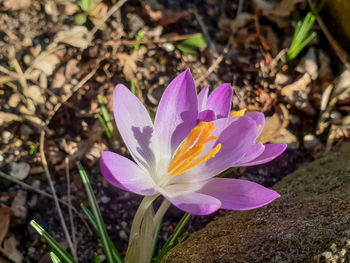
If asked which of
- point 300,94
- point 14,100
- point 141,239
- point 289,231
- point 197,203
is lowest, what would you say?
point 300,94

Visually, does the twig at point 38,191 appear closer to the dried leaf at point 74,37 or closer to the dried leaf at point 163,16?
the dried leaf at point 74,37

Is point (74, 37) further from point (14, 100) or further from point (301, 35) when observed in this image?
point (301, 35)

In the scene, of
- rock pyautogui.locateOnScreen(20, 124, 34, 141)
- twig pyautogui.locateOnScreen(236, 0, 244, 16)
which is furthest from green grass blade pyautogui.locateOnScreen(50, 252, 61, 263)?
twig pyautogui.locateOnScreen(236, 0, 244, 16)

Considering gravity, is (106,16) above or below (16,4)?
below

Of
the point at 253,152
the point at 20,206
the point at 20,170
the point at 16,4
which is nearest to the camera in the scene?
the point at 253,152

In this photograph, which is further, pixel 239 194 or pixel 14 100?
pixel 14 100

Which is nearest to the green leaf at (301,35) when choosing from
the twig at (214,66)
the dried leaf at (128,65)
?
the twig at (214,66)

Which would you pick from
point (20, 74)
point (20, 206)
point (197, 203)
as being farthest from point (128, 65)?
point (197, 203)
